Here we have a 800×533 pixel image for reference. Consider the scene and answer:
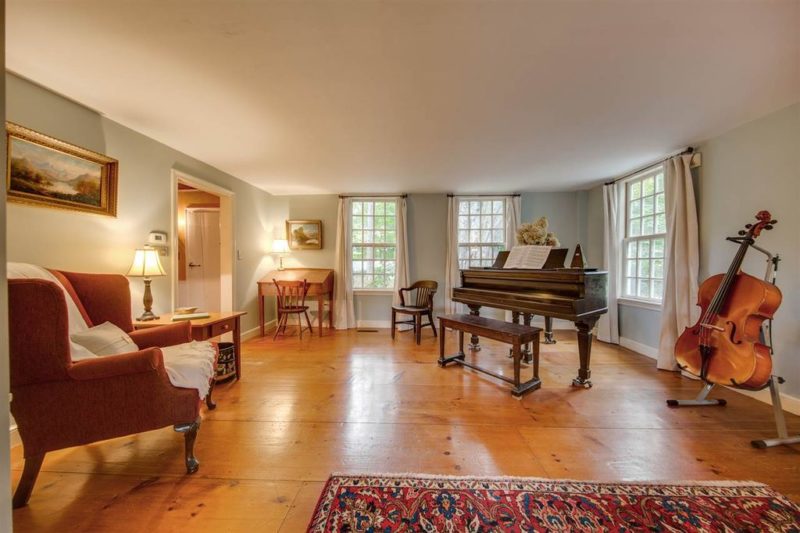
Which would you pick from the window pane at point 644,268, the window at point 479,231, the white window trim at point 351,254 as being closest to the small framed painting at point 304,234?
the white window trim at point 351,254

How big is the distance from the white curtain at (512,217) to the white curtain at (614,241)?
1.17m

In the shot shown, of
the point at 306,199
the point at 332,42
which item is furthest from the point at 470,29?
the point at 306,199

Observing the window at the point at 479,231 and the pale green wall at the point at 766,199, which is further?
the window at the point at 479,231

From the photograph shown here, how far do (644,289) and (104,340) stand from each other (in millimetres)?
5266

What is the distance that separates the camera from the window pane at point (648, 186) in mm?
3375

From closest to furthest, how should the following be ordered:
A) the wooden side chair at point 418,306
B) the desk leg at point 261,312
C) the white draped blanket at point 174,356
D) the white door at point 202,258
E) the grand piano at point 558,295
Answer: the white draped blanket at point 174,356
the grand piano at point 558,295
the wooden side chair at point 418,306
the desk leg at point 261,312
the white door at point 202,258

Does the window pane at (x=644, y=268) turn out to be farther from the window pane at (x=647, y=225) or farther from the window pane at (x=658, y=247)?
the window pane at (x=647, y=225)

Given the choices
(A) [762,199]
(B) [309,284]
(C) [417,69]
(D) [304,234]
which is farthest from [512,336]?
(D) [304,234]

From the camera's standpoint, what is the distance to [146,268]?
2.29 metres

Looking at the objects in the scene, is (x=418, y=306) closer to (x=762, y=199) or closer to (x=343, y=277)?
(x=343, y=277)

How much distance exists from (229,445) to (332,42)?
8.08ft

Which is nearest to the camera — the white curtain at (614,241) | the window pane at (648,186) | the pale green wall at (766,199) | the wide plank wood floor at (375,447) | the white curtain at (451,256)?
the wide plank wood floor at (375,447)

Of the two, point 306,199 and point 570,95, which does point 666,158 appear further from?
point 306,199

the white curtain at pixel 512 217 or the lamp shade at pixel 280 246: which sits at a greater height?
the white curtain at pixel 512 217
